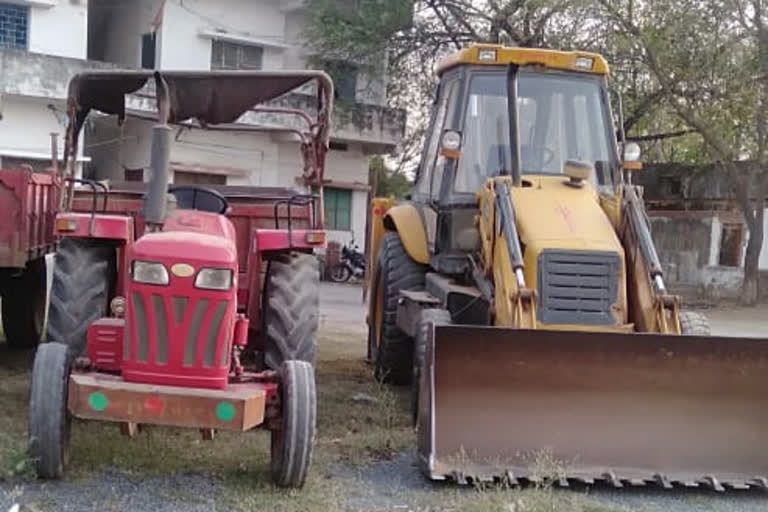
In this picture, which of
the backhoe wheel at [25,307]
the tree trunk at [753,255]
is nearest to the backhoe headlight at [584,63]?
the backhoe wheel at [25,307]

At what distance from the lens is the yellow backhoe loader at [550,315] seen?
18.9ft

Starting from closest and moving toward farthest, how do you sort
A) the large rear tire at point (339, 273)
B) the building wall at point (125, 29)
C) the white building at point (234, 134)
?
the white building at point (234, 134), the building wall at point (125, 29), the large rear tire at point (339, 273)

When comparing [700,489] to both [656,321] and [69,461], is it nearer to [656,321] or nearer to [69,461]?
[656,321]

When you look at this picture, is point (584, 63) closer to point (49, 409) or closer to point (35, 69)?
point (49, 409)

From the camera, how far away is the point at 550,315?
640 cm

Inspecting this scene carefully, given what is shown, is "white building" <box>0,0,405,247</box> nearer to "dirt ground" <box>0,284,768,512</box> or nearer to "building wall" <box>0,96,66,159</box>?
"building wall" <box>0,96,66,159</box>

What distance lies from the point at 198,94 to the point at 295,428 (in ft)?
8.62

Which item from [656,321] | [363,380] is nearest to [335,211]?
[363,380]

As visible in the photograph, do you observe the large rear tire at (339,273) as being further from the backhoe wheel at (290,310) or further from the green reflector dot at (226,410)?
the green reflector dot at (226,410)

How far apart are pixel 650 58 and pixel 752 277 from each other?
594 cm

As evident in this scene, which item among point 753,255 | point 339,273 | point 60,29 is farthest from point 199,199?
point 753,255

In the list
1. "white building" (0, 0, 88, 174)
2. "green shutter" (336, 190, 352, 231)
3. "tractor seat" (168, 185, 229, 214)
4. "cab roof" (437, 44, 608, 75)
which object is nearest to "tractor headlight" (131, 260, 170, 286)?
"tractor seat" (168, 185, 229, 214)

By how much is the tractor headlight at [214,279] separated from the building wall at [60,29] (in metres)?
16.2

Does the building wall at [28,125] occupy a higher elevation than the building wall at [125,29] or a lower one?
lower
